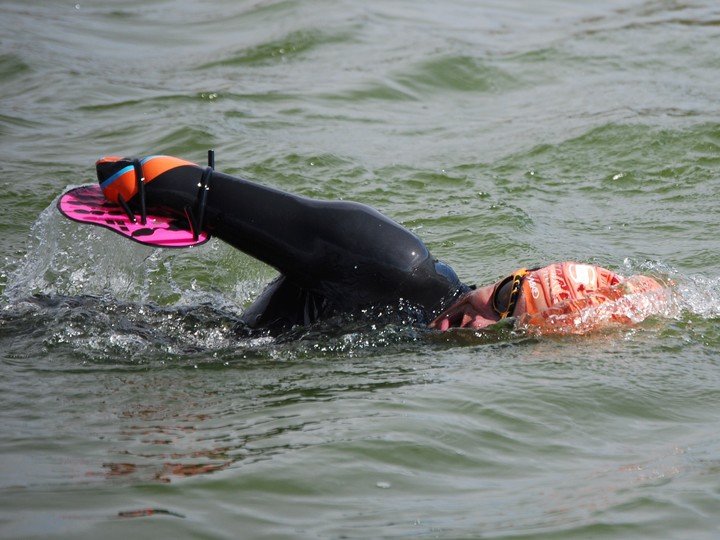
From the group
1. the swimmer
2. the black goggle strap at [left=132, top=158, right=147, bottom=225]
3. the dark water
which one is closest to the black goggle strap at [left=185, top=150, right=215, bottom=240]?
the swimmer

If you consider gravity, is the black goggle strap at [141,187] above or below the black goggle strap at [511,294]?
above

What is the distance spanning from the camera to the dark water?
147 inches

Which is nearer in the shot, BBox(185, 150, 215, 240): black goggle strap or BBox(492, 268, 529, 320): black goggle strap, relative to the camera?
BBox(185, 150, 215, 240): black goggle strap

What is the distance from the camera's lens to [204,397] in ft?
14.8

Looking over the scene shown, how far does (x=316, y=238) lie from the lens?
15.8 ft

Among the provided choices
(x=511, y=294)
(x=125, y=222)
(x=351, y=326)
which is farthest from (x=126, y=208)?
(x=511, y=294)

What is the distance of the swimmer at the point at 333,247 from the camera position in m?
4.81

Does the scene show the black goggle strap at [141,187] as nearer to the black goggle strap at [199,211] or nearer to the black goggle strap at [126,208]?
the black goggle strap at [126,208]

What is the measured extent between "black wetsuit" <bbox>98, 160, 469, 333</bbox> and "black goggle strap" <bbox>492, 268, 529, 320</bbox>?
0.26 metres

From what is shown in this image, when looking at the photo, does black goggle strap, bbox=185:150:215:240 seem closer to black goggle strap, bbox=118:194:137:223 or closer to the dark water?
black goggle strap, bbox=118:194:137:223

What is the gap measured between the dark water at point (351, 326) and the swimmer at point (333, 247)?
0.62 ft

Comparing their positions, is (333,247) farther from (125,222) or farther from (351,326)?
(125,222)

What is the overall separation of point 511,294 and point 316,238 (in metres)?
0.88

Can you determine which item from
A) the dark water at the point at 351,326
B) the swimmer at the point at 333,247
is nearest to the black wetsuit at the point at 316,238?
the swimmer at the point at 333,247
